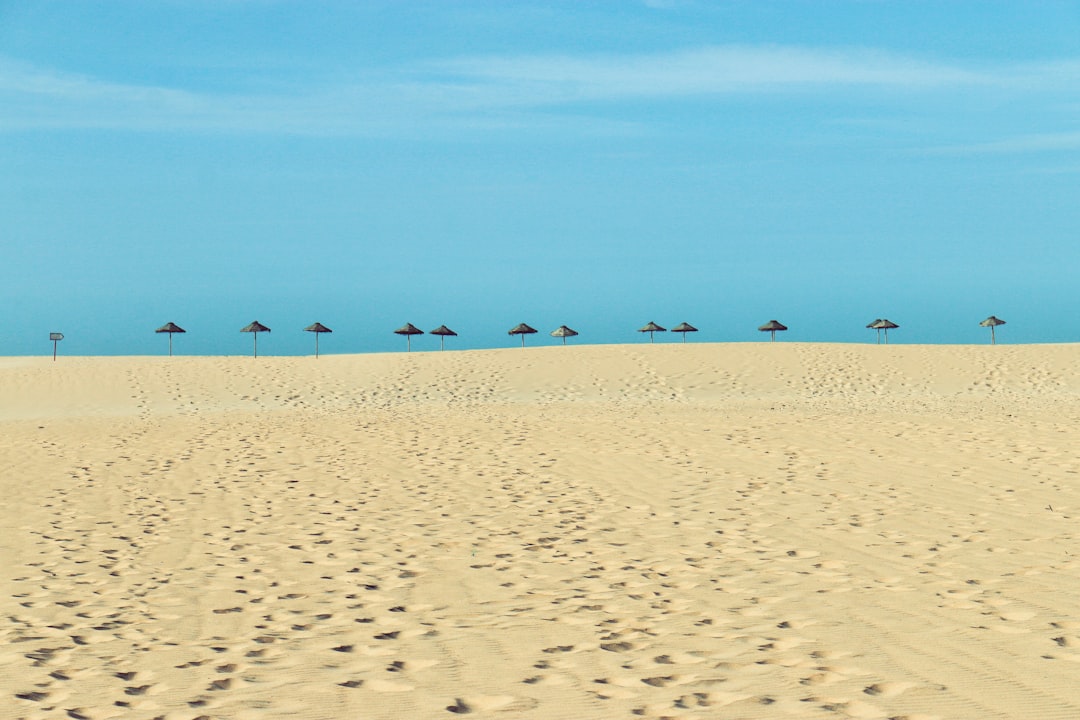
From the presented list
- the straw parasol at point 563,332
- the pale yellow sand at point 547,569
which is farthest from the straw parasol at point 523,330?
the pale yellow sand at point 547,569

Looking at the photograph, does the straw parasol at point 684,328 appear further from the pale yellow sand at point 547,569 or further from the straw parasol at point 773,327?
the pale yellow sand at point 547,569

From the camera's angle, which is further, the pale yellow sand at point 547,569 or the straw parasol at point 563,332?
the straw parasol at point 563,332

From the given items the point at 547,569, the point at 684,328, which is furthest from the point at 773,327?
the point at 547,569

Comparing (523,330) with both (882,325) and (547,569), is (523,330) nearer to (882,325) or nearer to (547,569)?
(882,325)

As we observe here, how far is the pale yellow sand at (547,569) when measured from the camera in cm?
482

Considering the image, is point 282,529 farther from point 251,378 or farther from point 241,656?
point 251,378

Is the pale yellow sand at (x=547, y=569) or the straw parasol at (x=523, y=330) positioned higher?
the straw parasol at (x=523, y=330)

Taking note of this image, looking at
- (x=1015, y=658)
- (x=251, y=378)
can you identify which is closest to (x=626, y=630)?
(x=1015, y=658)

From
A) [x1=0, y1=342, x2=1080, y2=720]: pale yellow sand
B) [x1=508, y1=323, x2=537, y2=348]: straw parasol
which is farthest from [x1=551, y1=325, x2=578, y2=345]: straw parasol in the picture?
[x1=0, y1=342, x2=1080, y2=720]: pale yellow sand

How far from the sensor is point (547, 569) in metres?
7.78

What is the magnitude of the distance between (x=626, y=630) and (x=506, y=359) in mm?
28396

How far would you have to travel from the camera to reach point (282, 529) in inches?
374

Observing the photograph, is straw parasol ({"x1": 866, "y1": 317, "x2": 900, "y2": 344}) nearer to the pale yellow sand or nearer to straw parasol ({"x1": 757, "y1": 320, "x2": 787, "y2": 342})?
straw parasol ({"x1": 757, "y1": 320, "x2": 787, "y2": 342})

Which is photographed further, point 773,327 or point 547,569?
point 773,327
